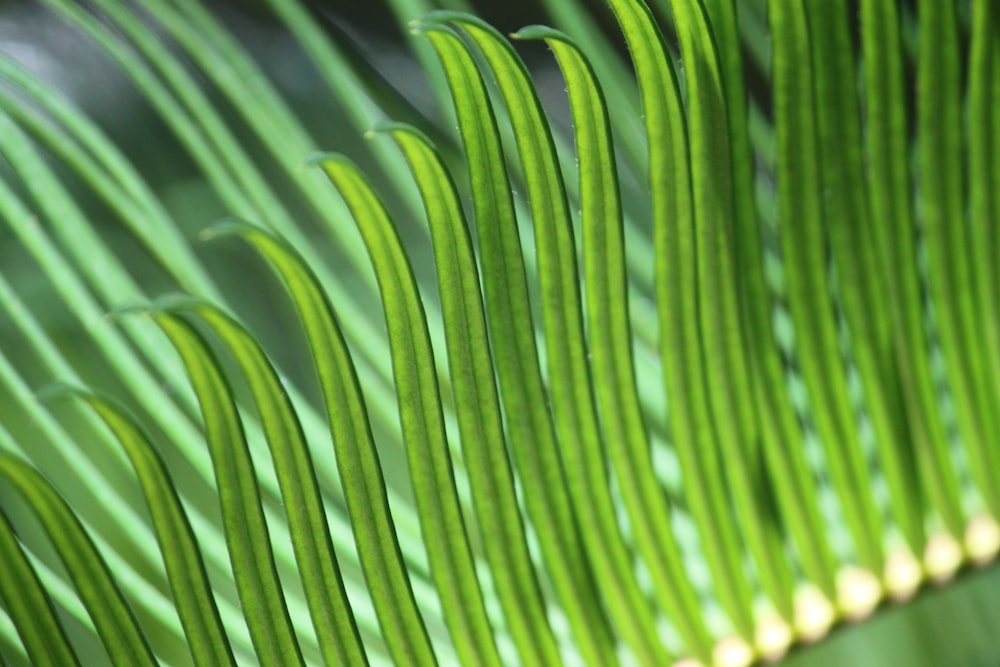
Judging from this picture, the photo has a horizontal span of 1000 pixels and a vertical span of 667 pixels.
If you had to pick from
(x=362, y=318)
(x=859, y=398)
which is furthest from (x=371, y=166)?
(x=859, y=398)

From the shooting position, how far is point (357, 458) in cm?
39

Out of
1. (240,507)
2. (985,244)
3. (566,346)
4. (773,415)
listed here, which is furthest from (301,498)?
(985,244)

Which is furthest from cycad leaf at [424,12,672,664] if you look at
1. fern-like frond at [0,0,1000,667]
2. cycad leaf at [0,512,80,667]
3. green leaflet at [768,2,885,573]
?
cycad leaf at [0,512,80,667]

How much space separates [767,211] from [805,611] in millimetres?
293

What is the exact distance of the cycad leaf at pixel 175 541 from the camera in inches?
13.5

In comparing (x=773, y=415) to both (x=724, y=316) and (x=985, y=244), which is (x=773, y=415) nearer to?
(x=724, y=316)

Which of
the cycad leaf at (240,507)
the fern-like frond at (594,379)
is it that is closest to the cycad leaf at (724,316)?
the fern-like frond at (594,379)

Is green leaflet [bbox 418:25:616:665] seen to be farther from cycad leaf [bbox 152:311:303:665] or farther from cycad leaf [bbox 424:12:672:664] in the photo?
cycad leaf [bbox 152:311:303:665]

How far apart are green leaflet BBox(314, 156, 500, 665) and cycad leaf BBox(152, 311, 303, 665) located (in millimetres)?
65

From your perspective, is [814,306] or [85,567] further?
[814,306]

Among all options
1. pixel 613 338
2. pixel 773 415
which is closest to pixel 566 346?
pixel 613 338

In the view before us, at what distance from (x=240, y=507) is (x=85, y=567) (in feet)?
0.20

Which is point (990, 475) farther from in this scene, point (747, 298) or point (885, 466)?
point (747, 298)

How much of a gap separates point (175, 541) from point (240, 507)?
3cm
